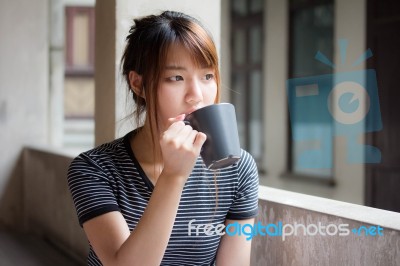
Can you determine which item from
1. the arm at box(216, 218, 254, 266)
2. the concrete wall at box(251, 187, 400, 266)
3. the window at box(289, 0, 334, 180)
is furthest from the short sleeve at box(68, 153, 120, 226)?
the window at box(289, 0, 334, 180)

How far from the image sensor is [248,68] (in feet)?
22.8

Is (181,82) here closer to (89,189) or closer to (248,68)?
(89,189)

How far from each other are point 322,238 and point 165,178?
0.61 m

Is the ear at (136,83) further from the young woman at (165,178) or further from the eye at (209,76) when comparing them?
the eye at (209,76)

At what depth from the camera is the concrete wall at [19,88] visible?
163 inches

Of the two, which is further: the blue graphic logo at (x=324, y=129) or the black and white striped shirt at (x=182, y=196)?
the blue graphic logo at (x=324, y=129)

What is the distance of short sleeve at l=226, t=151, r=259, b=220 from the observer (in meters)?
1.36

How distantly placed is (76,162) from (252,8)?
5.69 meters

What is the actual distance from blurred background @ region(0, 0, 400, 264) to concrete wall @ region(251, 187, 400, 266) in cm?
87

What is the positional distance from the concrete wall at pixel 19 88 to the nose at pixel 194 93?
326 cm

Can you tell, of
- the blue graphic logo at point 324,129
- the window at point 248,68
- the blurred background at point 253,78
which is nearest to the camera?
the blurred background at point 253,78

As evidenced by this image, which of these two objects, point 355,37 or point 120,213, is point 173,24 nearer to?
point 120,213

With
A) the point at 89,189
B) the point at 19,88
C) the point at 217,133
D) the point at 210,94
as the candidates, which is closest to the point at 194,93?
the point at 210,94

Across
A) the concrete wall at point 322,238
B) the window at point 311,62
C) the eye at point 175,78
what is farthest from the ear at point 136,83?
the window at point 311,62
